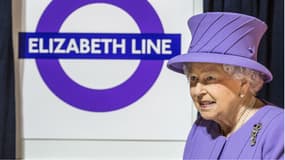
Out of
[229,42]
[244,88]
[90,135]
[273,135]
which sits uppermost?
[229,42]

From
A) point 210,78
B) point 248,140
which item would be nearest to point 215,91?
point 210,78

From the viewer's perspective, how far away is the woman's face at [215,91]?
1.37m

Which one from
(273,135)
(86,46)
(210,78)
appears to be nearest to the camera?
(273,135)

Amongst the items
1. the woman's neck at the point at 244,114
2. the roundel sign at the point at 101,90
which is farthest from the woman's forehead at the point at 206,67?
the roundel sign at the point at 101,90

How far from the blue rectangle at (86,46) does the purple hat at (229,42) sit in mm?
788

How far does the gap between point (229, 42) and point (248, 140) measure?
247 mm

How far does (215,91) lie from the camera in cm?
137

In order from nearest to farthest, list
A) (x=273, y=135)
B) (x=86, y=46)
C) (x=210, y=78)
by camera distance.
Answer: (x=273, y=135)
(x=210, y=78)
(x=86, y=46)

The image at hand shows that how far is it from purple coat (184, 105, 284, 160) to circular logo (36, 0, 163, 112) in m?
0.67

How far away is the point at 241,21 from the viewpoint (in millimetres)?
1335

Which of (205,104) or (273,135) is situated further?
(205,104)

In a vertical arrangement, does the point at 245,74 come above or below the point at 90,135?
above

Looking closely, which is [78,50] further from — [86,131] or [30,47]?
[86,131]

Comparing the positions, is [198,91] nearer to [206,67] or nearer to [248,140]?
[206,67]
